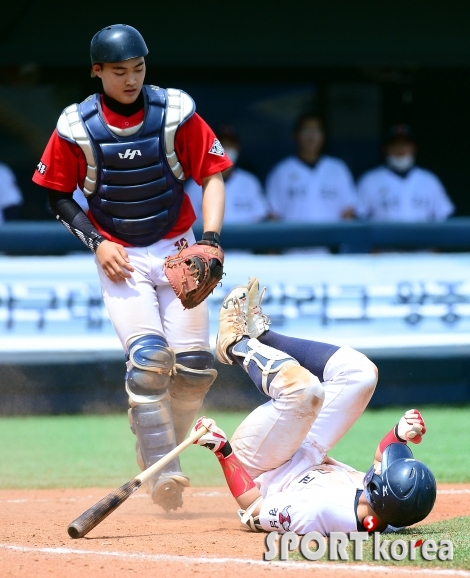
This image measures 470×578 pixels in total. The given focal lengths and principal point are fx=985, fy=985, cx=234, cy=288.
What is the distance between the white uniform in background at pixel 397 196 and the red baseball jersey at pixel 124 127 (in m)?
4.57

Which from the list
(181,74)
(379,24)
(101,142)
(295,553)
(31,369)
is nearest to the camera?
(295,553)

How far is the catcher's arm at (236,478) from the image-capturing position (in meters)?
3.85

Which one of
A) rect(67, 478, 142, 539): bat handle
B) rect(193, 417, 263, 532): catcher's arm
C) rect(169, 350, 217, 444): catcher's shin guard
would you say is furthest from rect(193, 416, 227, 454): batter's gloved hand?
rect(169, 350, 217, 444): catcher's shin guard

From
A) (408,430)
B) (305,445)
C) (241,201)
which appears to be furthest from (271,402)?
(241,201)

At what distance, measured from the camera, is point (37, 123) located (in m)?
10.2

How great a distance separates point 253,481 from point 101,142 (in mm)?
1646

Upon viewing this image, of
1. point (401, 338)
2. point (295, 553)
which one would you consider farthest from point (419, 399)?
point (295, 553)

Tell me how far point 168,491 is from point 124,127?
163cm

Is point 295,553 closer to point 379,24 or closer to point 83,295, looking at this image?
point 83,295

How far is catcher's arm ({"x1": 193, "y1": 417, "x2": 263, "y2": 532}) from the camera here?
3.85 meters

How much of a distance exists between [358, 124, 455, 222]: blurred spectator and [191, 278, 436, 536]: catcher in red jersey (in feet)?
16.1

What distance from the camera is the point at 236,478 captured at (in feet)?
12.7

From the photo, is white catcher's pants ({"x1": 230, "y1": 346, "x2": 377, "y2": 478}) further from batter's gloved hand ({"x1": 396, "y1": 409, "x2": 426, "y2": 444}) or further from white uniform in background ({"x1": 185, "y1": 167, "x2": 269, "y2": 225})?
white uniform in background ({"x1": 185, "y1": 167, "x2": 269, "y2": 225})

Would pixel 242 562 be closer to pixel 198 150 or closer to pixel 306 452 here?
pixel 306 452
